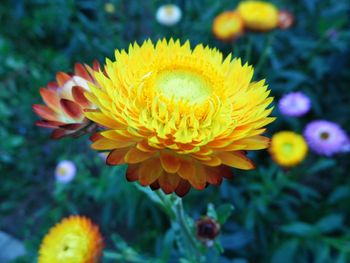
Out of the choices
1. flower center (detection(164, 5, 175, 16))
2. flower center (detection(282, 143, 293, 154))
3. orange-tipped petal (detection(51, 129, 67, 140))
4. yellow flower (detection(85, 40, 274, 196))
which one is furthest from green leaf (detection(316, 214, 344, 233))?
flower center (detection(164, 5, 175, 16))

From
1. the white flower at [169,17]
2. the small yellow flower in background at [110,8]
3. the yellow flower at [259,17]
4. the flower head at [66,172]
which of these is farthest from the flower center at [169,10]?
the flower head at [66,172]

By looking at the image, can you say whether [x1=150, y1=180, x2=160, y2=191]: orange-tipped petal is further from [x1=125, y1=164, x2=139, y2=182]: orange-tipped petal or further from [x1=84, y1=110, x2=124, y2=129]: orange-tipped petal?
[x1=84, y1=110, x2=124, y2=129]: orange-tipped petal

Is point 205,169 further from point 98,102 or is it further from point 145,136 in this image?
point 98,102

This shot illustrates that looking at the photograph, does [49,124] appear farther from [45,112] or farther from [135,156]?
[135,156]

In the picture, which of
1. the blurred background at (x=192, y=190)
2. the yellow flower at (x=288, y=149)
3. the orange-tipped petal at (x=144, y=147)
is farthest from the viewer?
the blurred background at (x=192, y=190)

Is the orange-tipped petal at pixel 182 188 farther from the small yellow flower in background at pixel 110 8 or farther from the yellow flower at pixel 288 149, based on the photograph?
Result: the small yellow flower in background at pixel 110 8

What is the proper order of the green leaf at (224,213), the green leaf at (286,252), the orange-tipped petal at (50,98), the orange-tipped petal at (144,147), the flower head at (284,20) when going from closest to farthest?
the orange-tipped petal at (144,147) < the orange-tipped petal at (50,98) < the green leaf at (224,213) < the green leaf at (286,252) < the flower head at (284,20)
